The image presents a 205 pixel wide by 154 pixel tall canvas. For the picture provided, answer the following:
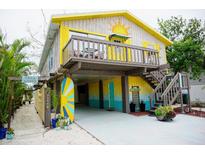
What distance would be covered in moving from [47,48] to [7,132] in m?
7.78

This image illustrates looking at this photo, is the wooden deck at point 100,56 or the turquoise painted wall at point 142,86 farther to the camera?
the turquoise painted wall at point 142,86

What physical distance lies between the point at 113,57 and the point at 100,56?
1.47 m

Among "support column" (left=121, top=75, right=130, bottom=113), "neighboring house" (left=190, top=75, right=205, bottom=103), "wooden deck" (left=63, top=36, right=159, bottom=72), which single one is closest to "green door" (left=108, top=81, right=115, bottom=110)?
"support column" (left=121, top=75, right=130, bottom=113)

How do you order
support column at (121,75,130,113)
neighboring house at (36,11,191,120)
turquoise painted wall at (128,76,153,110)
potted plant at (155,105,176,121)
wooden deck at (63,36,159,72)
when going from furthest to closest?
turquoise painted wall at (128,76,153,110), support column at (121,75,130,113), neighboring house at (36,11,191,120), potted plant at (155,105,176,121), wooden deck at (63,36,159,72)

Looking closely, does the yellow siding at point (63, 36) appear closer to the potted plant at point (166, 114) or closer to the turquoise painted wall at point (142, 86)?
the turquoise painted wall at point (142, 86)

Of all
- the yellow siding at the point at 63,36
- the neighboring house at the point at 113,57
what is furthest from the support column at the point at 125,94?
the yellow siding at the point at 63,36

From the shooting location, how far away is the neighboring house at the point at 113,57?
7.40 meters

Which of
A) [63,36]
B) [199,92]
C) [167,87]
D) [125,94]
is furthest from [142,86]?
[199,92]

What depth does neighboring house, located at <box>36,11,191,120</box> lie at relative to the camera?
24.3 ft

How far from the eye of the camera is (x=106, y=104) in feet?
37.4

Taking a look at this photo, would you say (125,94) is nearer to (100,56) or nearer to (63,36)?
(100,56)

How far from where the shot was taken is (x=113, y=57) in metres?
8.82

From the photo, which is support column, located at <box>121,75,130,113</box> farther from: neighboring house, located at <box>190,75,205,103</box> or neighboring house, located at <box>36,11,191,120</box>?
neighboring house, located at <box>190,75,205,103</box>
